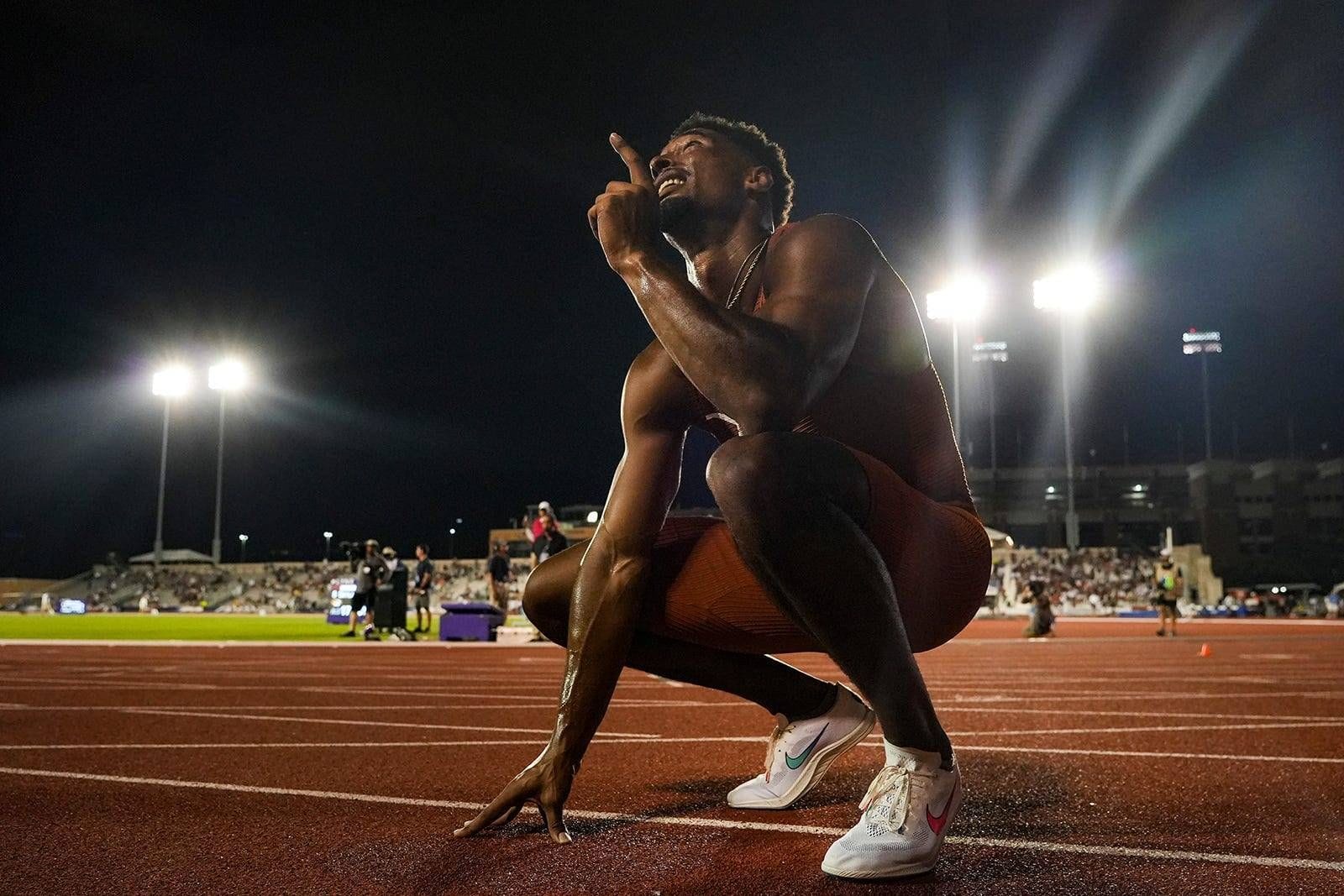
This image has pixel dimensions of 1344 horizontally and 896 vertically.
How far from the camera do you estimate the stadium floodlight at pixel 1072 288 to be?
35.1 meters

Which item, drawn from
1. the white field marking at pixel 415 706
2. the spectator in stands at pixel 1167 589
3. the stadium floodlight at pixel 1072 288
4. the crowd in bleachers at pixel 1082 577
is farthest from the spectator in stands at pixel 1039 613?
the stadium floodlight at pixel 1072 288

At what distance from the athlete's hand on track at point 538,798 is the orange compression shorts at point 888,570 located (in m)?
0.51

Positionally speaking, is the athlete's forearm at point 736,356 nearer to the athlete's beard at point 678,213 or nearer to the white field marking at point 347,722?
the athlete's beard at point 678,213

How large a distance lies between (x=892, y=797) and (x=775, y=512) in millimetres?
602

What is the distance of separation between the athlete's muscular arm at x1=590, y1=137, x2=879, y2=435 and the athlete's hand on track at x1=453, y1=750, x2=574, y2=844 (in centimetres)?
91

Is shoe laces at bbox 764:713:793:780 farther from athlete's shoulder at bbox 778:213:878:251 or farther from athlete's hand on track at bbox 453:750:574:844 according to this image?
athlete's shoulder at bbox 778:213:878:251

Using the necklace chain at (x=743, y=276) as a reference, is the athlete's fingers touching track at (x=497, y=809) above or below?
below

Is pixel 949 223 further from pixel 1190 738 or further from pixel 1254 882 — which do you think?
pixel 1254 882

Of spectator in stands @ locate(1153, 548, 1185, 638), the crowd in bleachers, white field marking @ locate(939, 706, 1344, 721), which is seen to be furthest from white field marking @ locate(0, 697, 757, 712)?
the crowd in bleachers

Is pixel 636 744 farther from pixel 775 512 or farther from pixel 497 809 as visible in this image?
pixel 775 512

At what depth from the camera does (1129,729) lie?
14.9 ft

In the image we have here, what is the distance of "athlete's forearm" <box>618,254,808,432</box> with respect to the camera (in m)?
1.93

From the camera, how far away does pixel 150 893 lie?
5.96 feet

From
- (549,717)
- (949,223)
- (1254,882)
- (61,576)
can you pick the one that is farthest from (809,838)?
(61,576)
